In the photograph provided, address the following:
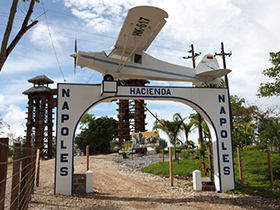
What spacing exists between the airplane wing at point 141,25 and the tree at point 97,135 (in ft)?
93.1

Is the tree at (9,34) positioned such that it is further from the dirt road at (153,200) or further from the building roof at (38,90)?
the building roof at (38,90)

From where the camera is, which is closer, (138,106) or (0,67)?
(0,67)

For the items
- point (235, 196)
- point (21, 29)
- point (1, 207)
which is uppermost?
point (21, 29)

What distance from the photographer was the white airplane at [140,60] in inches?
391

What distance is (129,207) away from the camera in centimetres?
751

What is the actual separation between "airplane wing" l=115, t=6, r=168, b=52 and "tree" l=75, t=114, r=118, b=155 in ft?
93.1

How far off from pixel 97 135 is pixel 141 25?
30246 mm

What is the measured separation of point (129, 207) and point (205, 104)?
510 centimetres

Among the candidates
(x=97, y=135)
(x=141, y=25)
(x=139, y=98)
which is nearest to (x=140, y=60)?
(x=141, y=25)

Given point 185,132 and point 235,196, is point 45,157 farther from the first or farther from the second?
point 235,196

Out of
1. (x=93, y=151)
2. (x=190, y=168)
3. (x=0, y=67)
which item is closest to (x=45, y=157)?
(x=93, y=151)

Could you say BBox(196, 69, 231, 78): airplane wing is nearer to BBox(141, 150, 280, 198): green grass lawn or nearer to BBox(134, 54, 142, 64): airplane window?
BBox(134, 54, 142, 64): airplane window

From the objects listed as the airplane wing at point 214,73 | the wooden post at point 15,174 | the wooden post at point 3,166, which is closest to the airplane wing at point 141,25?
the airplane wing at point 214,73

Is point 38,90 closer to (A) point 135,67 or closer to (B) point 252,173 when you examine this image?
(A) point 135,67
